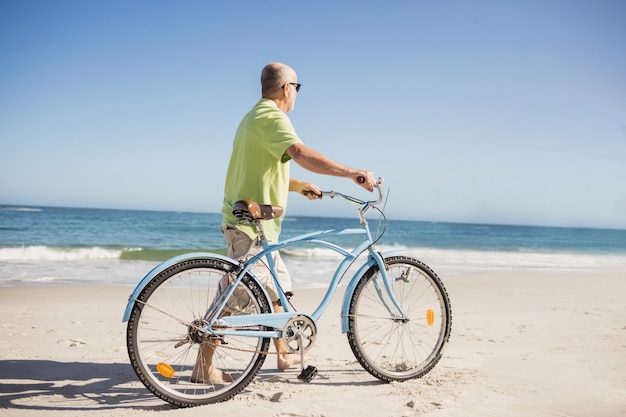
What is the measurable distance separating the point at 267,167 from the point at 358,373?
162cm

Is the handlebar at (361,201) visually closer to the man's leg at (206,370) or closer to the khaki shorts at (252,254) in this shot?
the khaki shorts at (252,254)

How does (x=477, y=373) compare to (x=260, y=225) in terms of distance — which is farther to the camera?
(x=477, y=373)

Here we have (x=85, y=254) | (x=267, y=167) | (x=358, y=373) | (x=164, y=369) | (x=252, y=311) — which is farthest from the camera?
(x=85, y=254)

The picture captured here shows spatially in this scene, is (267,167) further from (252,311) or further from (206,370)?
(206,370)

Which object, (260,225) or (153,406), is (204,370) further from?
(260,225)

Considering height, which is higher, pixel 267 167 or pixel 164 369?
pixel 267 167

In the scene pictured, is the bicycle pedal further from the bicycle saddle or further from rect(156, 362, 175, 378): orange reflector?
the bicycle saddle

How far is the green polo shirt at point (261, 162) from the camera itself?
307 centimetres

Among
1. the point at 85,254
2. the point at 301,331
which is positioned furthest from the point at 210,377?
the point at 85,254

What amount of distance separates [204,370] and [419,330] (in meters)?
2.87

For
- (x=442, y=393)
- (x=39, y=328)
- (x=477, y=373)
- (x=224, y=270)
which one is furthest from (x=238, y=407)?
(x=39, y=328)

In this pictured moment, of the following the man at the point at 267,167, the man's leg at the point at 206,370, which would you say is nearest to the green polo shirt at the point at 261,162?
the man at the point at 267,167

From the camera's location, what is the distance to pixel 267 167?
3.23m

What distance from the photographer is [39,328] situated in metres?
5.08
